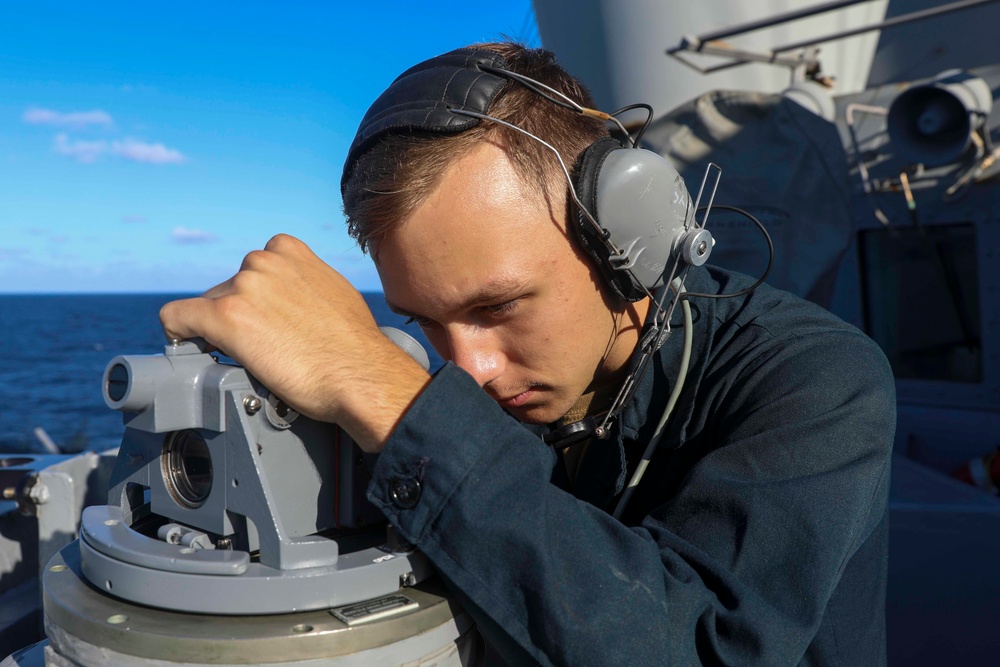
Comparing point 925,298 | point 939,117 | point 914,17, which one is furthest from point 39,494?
point 925,298

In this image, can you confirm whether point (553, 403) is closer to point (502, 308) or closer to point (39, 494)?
point (502, 308)

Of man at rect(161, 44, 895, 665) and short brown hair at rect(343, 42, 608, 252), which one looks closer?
man at rect(161, 44, 895, 665)

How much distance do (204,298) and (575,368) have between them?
70cm

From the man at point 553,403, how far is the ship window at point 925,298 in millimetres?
3534

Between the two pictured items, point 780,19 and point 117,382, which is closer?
Answer: point 117,382

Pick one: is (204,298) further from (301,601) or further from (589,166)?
(589,166)

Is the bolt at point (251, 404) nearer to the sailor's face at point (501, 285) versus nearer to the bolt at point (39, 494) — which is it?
the sailor's face at point (501, 285)

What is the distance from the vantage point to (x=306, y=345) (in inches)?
40.8

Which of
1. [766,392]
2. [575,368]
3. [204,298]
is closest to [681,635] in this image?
[766,392]

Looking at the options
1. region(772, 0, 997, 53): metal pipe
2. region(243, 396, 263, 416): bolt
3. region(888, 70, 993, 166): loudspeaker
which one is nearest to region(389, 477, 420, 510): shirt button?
region(243, 396, 263, 416): bolt

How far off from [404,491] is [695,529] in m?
0.42

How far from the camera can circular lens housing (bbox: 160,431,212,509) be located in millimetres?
1094

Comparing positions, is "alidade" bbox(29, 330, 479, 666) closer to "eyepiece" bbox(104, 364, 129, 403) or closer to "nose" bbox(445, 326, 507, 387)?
"eyepiece" bbox(104, 364, 129, 403)

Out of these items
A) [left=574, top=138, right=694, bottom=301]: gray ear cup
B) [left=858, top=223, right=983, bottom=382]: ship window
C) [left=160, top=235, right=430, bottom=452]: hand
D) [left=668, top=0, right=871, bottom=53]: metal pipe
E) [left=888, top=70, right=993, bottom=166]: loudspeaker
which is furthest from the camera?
[left=858, top=223, right=983, bottom=382]: ship window
